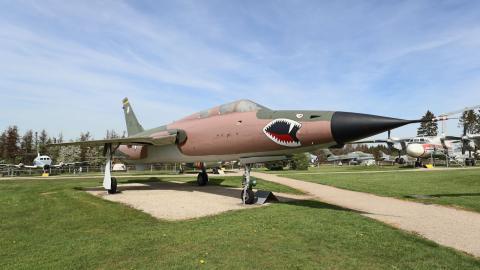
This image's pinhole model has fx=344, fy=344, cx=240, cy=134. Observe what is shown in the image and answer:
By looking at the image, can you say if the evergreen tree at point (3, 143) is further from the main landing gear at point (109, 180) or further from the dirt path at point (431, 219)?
the dirt path at point (431, 219)

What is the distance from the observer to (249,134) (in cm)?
1105

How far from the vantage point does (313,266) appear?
16.5ft

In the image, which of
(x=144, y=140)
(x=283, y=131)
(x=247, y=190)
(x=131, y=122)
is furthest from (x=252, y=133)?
(x=131, y=122)

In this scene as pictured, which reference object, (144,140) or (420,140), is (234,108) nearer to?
(144,140)

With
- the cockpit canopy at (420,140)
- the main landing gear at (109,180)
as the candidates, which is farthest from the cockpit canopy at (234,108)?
the cockpit canopy at (420,140)

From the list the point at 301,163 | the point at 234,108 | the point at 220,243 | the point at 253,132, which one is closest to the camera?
the point at 220,243

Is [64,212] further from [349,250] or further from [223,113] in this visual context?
[349,250]

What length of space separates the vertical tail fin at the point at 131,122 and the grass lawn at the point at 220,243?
46.2 feet

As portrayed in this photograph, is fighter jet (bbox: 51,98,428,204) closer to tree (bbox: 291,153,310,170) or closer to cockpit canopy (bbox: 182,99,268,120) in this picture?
cockpit canopy (bbox: 182,99,268,120)

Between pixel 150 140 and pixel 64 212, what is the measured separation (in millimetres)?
5688

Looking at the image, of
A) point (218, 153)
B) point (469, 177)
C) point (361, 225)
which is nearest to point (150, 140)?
point (218, 153)

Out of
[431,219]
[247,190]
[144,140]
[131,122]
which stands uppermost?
[131,122]

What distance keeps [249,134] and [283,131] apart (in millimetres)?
1470

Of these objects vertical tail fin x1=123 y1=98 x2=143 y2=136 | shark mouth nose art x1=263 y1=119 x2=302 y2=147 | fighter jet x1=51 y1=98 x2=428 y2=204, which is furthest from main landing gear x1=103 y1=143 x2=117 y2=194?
shark mouth nose art x1=263 y1=119 x2=302 y2=147
